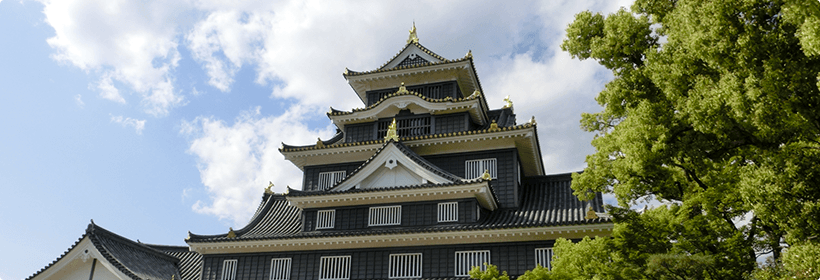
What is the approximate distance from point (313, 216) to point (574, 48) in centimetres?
1620

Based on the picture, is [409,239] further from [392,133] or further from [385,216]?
[392,133]

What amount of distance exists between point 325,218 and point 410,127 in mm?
6318

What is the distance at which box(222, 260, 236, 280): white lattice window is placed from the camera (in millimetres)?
25312

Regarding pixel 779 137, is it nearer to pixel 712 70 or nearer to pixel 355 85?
pixel 712 70

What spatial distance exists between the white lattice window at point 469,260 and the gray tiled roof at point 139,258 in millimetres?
14373

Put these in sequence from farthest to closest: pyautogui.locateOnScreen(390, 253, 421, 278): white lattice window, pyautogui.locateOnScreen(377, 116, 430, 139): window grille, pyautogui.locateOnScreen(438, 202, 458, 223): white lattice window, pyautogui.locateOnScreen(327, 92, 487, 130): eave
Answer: pyautogui.locateOnScreen(377, 116, 430, 139): window grille < pyautogui.locateOnScreen(327, 92, 487, 130): eave < pyautogui.locateOnScreen(438, 202, 458, 223): white lattice window < pyautogui.locateOnScreen(390, 253, 421, 278): white lattice window

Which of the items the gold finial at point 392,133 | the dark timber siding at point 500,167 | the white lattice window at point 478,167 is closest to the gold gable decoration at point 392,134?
the gold finial at point 392,133

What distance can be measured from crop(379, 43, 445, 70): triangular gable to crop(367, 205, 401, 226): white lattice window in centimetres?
925

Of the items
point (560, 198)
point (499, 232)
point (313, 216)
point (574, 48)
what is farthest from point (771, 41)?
point (313, 216)

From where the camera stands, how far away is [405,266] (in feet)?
76.4

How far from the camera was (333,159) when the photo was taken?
1115 inches

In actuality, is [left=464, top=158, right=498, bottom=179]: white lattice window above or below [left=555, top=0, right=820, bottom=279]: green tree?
above

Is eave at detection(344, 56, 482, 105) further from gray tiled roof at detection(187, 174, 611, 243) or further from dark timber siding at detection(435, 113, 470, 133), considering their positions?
gray tiled roof at detection(187, 174, 611, 243)

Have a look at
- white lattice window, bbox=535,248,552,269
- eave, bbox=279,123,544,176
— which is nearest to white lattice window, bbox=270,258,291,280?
eave, bbox=279,123,544,176
